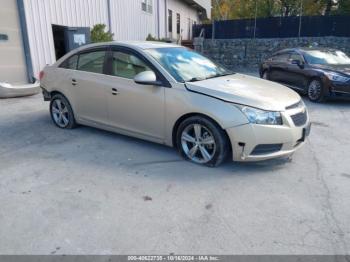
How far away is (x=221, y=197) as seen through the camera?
11.2 feet

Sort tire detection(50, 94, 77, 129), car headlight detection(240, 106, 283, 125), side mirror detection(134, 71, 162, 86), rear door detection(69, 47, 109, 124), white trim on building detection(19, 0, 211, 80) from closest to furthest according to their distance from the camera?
1. car headlight detection(240, 106, 283, 125)
2. side mirror detection(134, 71, 162, 86)
3. rear door detection(69, 47, 109, 124)
4. tire detection(50, 94, 77, 129)
5. white trim on building detection(19, 0, 211, 80)

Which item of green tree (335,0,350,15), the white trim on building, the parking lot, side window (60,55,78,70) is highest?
green tree (335,0,350,15)

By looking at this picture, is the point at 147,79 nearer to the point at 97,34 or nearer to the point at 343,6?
the point at 97,34

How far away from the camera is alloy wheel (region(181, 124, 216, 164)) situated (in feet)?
13.4

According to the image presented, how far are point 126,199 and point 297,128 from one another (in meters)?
2.31

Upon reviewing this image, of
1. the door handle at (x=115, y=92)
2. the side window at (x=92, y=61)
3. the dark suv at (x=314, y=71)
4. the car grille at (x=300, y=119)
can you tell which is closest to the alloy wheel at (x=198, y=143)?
the car grille at (x=300, y=119)

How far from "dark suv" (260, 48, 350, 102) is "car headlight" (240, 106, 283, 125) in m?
5.11

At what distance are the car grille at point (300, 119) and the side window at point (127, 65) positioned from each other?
82.3 inches

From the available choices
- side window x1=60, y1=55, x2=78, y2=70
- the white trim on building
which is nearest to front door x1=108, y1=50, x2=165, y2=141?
side window x1=60, y1=55, x2=78, y2=70

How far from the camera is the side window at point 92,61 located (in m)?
5.05

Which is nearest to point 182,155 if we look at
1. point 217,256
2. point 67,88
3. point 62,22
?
point 217,256

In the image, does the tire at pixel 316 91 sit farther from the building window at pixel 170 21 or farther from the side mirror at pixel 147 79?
the building window at pixel 170 21

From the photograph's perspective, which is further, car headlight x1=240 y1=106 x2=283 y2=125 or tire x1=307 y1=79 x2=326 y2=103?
tire x1=307 y1=79 x2=326 y2=103

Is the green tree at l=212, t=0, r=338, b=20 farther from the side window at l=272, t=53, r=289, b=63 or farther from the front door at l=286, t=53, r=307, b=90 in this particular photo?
the front door at l=286, t=53, r=307, b=90
